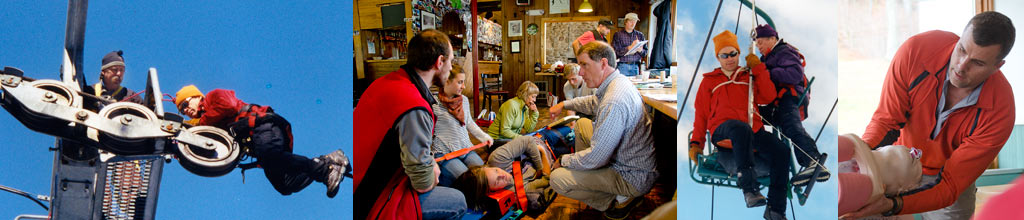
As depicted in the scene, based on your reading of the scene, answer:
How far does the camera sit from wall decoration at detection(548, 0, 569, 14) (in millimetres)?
6492

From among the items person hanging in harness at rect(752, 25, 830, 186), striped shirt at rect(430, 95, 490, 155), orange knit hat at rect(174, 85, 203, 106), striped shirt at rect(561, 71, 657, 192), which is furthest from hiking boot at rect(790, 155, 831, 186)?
orange knit hat at rect(174, 85, 203, 106)

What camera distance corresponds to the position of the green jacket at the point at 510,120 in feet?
11.2

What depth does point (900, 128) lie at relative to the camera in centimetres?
128

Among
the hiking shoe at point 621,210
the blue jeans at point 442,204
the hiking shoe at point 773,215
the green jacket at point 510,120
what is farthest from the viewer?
the green jacket at point 510,120

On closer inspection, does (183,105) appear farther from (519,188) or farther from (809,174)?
(809,174)

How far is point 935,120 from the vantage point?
1.24 meters

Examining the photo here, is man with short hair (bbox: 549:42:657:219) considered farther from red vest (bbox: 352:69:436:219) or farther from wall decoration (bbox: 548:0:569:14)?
wall decoration (bbox: 548:0:569:14)

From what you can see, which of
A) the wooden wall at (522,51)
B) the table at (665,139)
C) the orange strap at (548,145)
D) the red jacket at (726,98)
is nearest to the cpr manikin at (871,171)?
the red jacket at (726,98)

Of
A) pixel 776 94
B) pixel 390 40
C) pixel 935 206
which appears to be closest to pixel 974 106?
pixel 935 206

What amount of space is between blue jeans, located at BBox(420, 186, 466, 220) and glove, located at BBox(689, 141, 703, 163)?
0.93 m

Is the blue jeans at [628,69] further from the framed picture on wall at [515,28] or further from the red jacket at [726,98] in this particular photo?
the red jacket at [726,98]

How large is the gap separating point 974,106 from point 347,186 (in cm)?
182

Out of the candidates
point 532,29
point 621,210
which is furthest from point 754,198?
point 532,29

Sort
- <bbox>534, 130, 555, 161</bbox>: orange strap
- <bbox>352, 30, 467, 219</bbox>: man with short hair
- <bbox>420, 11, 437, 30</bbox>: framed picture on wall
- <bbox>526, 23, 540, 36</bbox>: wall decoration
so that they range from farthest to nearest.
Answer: <bbox>526, 23, 540, 36</bbox>: wall decoration, <bbox>534, 130, 555, 161</bbox>: orange strap, <bbox>420, 11, 437, 30</bbox>: framed picture on wall, <bbox>352, 30, 467, 219</bbox>: man with short hair
